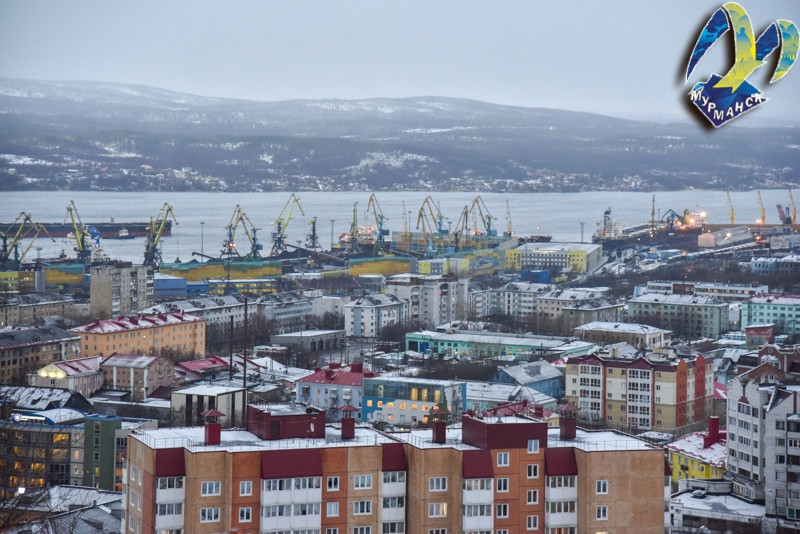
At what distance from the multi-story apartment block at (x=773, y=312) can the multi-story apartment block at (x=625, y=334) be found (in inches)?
64.6

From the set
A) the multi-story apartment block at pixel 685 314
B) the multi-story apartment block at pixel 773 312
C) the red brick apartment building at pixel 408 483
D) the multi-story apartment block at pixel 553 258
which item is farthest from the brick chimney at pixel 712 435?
the multi-story apartment block at pixel 553 258

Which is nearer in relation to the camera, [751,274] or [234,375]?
[234,375]

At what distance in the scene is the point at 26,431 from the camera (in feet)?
27.3

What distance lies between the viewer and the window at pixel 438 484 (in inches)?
205

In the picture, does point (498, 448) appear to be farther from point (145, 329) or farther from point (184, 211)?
point (184, 211)

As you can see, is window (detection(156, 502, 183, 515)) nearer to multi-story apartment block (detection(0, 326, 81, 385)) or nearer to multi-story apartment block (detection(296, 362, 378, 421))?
multi-story apartment block (detection(296, 362, 378, 421))

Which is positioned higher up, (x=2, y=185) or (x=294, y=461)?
(x=2, y=185)

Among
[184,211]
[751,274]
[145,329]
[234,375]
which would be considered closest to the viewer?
[234,375]

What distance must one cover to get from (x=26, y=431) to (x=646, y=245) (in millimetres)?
22148

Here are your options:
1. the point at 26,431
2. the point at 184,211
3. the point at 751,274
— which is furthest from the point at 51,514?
the point at 184,211

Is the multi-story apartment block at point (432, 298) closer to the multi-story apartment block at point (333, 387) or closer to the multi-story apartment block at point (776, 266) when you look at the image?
the multi-story apartment block at point (776, 266)

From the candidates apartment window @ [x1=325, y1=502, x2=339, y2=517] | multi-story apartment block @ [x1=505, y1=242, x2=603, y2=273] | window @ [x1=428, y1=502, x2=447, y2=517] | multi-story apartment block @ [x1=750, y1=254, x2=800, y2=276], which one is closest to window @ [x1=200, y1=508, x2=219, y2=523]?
apartment window @ [x1=325, y1=502, x2=339, y2=517]

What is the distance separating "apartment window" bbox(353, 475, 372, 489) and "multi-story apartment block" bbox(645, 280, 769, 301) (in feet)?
39.4

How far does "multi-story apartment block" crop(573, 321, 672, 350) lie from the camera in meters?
13.9
